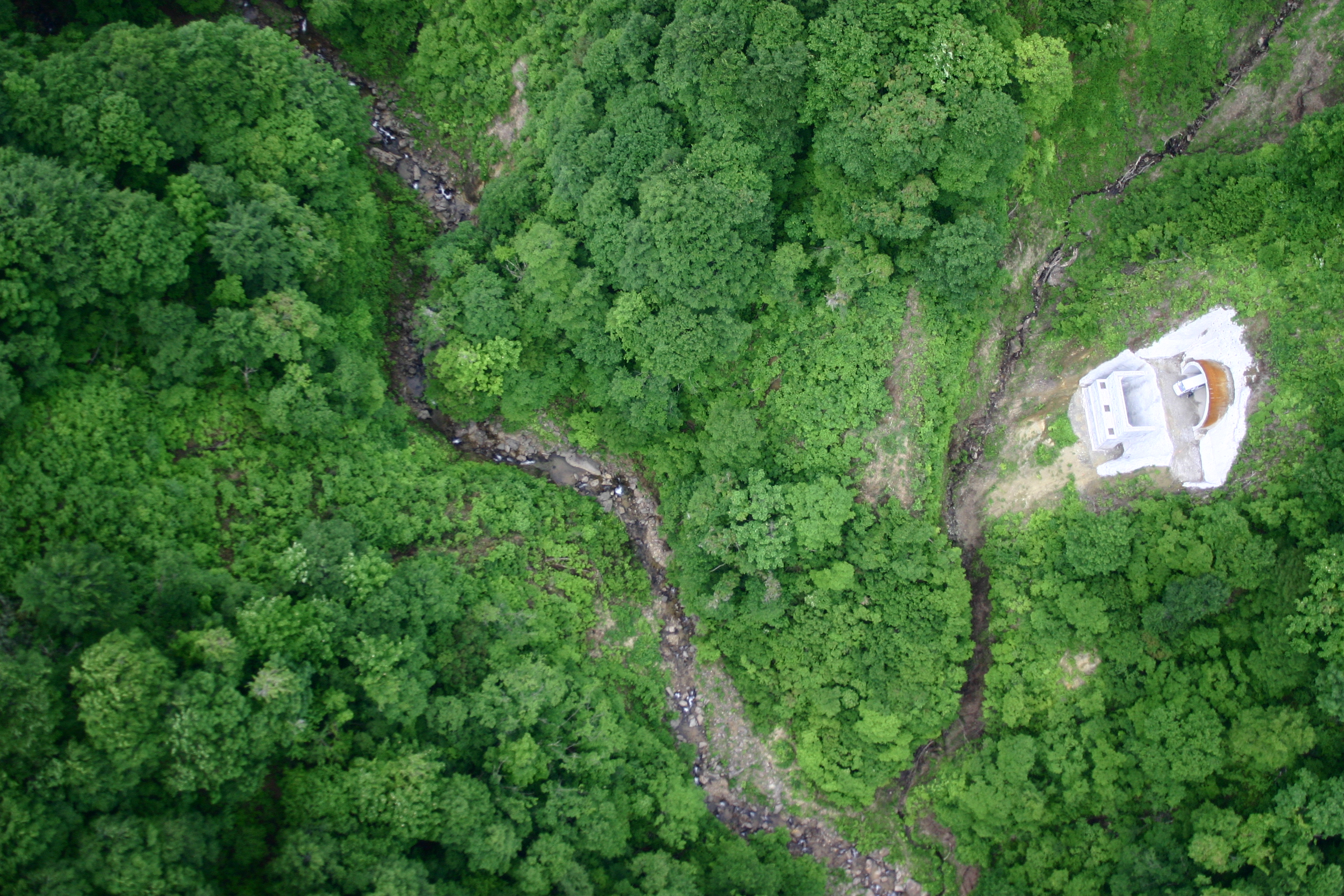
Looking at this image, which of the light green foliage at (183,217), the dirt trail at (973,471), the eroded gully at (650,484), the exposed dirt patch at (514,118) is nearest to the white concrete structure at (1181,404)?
the dirt trail at (973,471)

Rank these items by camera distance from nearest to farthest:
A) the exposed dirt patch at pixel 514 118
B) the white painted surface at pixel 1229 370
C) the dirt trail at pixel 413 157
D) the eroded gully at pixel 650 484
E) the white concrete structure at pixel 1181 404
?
the white painted surface at pixel 1229 370 → the white concrete structure at pixel 1181 404 → the eroded gully at pixel 650 484 → the exposed dirt patch at pixel 514 118 → the dirt trail at pixel 413 157

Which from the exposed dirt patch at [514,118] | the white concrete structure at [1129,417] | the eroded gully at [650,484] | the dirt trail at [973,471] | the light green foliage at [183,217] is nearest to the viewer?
the light green foliage at [183,217]

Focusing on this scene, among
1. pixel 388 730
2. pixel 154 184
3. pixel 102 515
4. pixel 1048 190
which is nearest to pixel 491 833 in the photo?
pixel 388 730

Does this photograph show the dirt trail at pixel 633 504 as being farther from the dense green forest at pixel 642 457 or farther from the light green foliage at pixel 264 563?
the light green foliage at pixel 264 563

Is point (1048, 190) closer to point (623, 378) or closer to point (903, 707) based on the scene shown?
point (623, 378)

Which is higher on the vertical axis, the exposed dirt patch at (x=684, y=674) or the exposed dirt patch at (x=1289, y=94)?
the exposed dirt patch at (x=1289, y=94)

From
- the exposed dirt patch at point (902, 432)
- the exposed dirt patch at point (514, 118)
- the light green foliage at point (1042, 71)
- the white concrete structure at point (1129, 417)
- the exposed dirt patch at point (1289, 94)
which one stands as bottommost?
the exposed dirt patch at point (902, 432)

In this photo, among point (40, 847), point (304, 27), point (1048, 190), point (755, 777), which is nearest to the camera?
point (40, 847)

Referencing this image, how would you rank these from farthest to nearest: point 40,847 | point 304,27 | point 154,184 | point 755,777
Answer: point 304,27 → point 755,777 → point 154,184 → point 40,847
